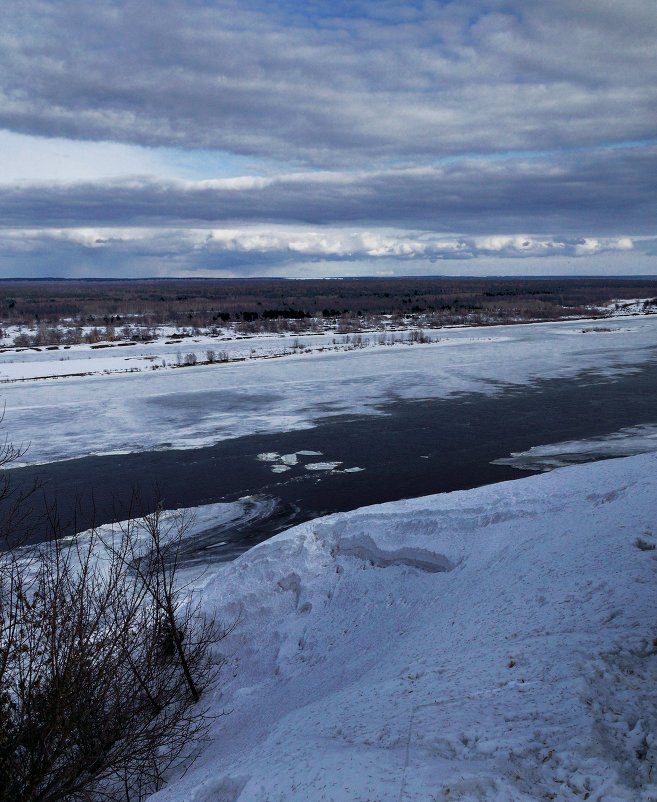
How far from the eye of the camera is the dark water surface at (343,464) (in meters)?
13.1

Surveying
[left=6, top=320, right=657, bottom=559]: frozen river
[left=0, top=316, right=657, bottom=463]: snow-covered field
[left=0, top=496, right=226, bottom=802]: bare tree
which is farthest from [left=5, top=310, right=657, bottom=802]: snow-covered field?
[left=0, top=316, right=657, bottom=463]: snow-covered field

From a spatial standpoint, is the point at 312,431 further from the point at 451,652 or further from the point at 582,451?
the point at 451,652

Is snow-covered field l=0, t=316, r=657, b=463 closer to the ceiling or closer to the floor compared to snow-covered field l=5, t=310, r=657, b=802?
closer to the ceiling

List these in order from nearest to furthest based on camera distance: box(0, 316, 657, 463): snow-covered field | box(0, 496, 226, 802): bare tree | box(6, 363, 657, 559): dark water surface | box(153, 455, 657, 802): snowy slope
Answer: box(153, 455, 657, 802): snowy slope < box(0, 496, 226, 802): bare tree < box(6, 363, 657, 559): dark water surface < box(0, 316, 657, 463): snow-covered field

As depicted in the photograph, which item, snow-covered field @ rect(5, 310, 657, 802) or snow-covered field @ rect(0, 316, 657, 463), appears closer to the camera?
snow-covered field @ rect(5, 310, 657, 802)

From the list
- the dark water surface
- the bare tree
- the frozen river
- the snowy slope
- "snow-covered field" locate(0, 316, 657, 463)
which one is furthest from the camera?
"snow-covered field" locate(0, 316, 657, 463)

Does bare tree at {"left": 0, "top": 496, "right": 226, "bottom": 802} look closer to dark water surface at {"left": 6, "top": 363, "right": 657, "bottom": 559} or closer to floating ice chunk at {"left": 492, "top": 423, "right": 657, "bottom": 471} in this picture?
dark water surface at {"left": 6, "top": 363, "right": 657, "bottom": 559}

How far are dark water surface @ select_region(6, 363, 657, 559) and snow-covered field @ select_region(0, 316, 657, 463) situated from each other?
1194 mm

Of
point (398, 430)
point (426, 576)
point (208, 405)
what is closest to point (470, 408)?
point (398, 430)

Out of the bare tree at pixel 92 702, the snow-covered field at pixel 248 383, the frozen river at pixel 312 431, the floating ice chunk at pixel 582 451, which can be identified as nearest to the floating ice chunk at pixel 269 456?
the frozen river at pixel 312 431

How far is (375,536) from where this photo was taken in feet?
32.2

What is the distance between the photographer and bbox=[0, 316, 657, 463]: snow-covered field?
1883 cm

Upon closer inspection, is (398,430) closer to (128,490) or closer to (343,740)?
(128,490)

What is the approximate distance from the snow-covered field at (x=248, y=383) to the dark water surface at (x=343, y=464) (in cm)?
119
